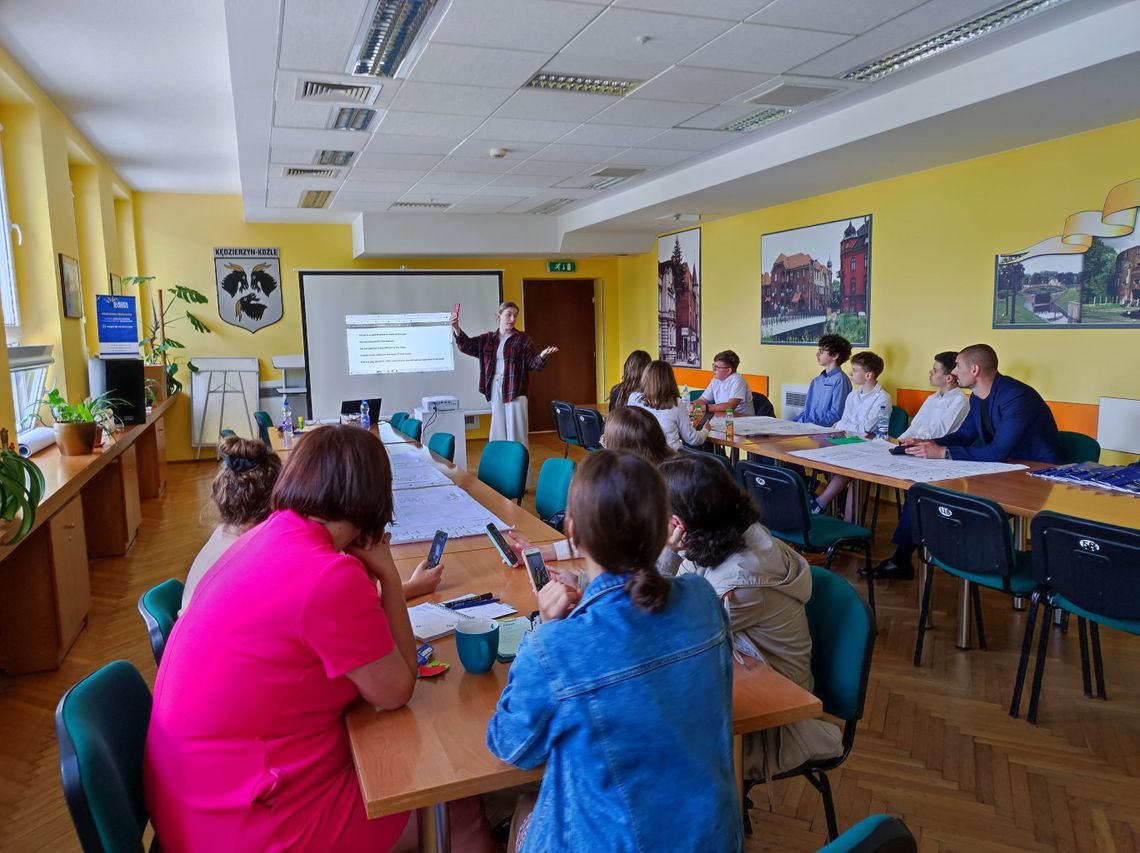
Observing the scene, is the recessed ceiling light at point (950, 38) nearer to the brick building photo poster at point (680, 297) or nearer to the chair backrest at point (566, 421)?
the chair backrest at point (566, 421)

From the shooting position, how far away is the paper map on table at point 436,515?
2672 mm

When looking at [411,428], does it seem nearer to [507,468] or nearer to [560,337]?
[507,468]

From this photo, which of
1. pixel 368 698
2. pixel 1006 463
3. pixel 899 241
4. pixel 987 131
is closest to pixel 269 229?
pixel 899 241

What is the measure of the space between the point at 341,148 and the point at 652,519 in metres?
5.03

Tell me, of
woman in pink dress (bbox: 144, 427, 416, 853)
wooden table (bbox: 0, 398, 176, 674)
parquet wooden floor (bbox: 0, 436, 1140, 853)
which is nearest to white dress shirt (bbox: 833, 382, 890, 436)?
parquet wooden floor (bbox: 0, 436, 1140, 853)

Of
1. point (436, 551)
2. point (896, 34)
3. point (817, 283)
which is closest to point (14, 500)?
point (436, 551)

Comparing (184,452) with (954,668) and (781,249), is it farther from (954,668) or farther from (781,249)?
(954,668)

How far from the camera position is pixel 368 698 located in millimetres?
1402

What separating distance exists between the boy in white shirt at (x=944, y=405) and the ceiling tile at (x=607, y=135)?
247cm

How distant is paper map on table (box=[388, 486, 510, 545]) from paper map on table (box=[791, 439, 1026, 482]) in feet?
6.41

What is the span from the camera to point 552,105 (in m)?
→ 4.48

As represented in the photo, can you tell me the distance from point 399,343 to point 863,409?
586 cm

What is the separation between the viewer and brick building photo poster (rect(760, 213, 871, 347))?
20.7ft

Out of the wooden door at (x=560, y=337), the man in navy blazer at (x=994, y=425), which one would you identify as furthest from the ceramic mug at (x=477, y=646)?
the wooden door at (x=560, y=337)
